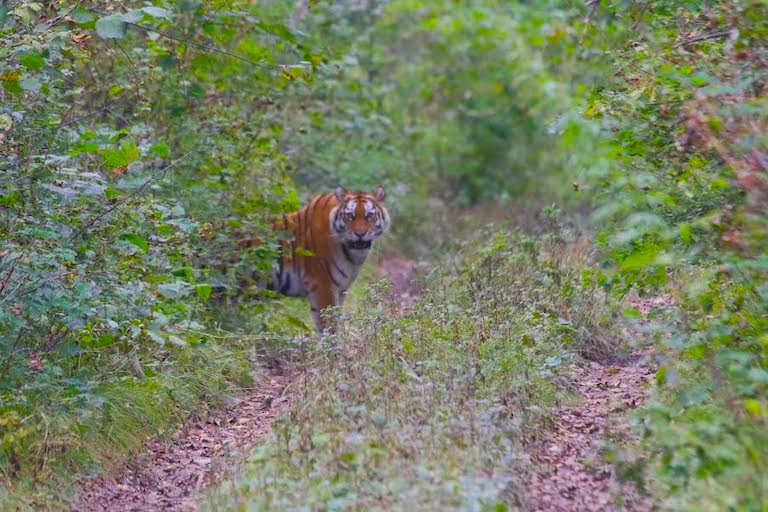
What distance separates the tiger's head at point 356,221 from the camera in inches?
348

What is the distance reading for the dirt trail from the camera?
495cm

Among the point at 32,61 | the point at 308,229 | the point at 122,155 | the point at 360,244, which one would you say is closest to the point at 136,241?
the point at 122,155

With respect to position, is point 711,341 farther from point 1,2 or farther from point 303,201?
point 303,201

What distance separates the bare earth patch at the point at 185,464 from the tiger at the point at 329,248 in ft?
6.05

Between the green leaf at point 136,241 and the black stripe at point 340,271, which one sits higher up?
the green leaf at point 136,241

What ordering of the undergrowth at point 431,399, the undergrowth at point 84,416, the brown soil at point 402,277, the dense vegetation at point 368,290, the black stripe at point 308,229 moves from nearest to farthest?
1. the undergrowth at point 431,399
2. the dense vegetation at point 368,290
3. the undergrowth at point 84,416
4. the black stripe at point 308,229
5. the brown soil at point 402,277

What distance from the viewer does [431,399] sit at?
5.35 m

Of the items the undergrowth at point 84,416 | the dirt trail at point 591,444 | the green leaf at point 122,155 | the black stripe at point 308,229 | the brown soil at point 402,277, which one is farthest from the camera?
the brown soil at point 402,277

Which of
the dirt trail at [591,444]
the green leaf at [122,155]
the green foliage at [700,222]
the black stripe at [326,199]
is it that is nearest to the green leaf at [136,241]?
the green leaf at [122,155]

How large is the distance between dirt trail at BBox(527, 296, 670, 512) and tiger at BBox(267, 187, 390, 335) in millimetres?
2484

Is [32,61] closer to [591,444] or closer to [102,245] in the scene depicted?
[102,245]

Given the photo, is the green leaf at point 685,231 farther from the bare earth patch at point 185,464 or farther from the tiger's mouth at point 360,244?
the tiger's mouth at point 360,244

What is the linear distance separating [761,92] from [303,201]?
6.01 metres

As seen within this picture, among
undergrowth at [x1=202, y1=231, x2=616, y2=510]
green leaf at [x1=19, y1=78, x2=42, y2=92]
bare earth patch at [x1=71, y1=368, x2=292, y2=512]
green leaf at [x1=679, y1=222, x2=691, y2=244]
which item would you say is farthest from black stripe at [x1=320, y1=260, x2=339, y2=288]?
green leaf at [x1=679, y1=222, x2=691, y2=244]
